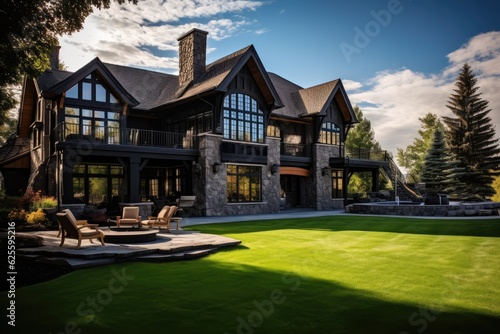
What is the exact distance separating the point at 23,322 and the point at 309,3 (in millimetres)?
13823

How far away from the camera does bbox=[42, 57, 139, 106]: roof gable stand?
714 inches

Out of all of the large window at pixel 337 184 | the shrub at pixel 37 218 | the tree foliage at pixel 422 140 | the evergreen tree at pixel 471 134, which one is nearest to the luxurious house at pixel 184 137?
the large window at pixel 337 184

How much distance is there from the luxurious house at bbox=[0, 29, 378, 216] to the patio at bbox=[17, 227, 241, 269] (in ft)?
26.9

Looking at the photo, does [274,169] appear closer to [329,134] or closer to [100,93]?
[329,134]

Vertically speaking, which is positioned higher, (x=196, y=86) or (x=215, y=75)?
(x=215, y=75)

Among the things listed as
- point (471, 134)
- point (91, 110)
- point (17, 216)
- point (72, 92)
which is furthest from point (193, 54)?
point (471, 134)

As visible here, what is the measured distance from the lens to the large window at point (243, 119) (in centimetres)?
2197

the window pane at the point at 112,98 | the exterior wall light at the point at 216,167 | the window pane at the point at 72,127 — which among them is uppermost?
the window pane at the point at 112,98

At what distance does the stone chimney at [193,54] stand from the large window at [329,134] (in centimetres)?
1028

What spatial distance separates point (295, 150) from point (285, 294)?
873 inches

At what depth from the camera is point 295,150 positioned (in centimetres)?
2750

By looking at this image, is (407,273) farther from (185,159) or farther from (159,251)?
(185,159)

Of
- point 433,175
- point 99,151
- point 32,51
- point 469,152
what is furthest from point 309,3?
point 469,152

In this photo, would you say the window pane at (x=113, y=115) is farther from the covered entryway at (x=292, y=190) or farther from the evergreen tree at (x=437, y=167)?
the evergreen tree at (x=437, y=167)
